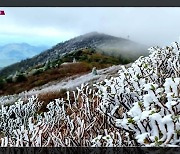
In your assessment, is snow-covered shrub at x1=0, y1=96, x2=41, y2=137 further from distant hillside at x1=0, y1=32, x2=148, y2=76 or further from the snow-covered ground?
distant hillside at x1=0, y1=32, x2=148, y2=76

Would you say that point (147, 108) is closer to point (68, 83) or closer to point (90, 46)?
point (90, 46)

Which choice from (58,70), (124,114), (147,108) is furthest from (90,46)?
(147,108)

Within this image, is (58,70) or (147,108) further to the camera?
(58,70)

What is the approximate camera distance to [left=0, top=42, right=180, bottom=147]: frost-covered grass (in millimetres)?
1636

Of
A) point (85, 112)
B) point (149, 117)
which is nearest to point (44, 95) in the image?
point (85, 112)

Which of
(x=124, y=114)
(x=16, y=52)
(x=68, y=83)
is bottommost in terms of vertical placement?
(x=124, y=114)

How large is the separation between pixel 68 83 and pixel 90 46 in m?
0.37

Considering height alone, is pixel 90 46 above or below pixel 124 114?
above

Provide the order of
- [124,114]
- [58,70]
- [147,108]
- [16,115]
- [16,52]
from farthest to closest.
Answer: [58,70] → [16,52] → [16,115] → [124,114] → [147,108]

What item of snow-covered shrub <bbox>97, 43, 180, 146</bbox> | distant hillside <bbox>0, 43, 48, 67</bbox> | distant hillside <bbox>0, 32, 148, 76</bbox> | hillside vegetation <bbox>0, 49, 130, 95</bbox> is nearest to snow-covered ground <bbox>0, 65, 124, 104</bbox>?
hillside vegetation <bbox>0, 49, 130, 95</bbox>

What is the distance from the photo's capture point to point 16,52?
316cm

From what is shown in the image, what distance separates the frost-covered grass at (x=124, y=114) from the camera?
5.37ft

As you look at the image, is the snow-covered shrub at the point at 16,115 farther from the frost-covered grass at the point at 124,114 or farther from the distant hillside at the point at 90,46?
the distant hillside at the point at 90,46

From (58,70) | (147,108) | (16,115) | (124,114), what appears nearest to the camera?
(147,108)
